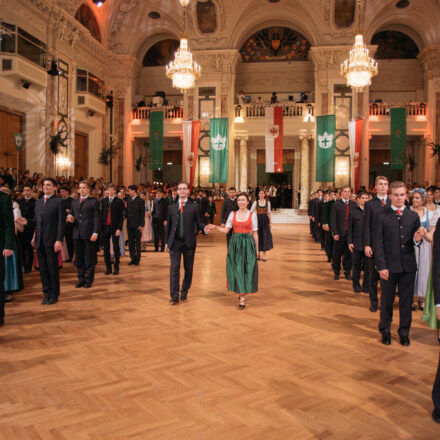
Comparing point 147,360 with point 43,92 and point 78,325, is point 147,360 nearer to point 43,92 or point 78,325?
point 78,325

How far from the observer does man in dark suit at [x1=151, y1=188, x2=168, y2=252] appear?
10680mm

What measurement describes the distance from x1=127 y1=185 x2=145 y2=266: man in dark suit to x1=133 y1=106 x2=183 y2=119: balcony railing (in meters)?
13.8

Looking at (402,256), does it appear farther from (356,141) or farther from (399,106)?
(399,106)

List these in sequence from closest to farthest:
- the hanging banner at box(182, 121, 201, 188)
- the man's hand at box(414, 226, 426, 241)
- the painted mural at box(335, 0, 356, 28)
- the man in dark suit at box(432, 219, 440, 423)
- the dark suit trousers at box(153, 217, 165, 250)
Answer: the man in dark suit at box(432, 219, 440, 423), the man's hand at box(414, 226, 426, 241), the dark suit trousers at box(153, 217, 165, 250), the hanging banner at box(182, 121, 201, 188), the painted mural at box(335, 0, 356, 28)

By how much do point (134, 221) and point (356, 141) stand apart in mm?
13046

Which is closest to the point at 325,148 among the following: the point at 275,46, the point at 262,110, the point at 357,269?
the point at 262,110

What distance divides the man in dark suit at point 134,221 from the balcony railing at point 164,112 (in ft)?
45.1

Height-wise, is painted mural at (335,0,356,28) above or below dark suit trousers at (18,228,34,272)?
above

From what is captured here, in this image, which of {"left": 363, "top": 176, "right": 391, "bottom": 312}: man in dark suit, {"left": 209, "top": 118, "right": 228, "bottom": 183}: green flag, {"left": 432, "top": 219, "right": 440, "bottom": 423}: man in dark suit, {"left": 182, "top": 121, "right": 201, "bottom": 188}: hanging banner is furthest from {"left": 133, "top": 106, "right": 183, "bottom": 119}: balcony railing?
{"left": 432, "top": 219, "right": 440, "bottom": 423}: man in dark suit

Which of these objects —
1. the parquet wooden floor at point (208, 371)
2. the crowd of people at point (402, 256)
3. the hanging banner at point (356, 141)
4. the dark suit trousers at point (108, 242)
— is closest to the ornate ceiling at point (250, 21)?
the hanging banner at point (356, 141)

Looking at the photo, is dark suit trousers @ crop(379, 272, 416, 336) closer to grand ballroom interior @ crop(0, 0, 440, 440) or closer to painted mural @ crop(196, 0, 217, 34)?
grand ballroom interior @ crop(0, 0, 440, 440)

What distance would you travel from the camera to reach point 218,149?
1984 centimetres

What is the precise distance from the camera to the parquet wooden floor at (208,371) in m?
2.61

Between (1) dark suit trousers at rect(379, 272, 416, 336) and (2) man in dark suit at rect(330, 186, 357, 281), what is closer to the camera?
(1) dark suit trousers at rect(379, 272, 416, 336)
